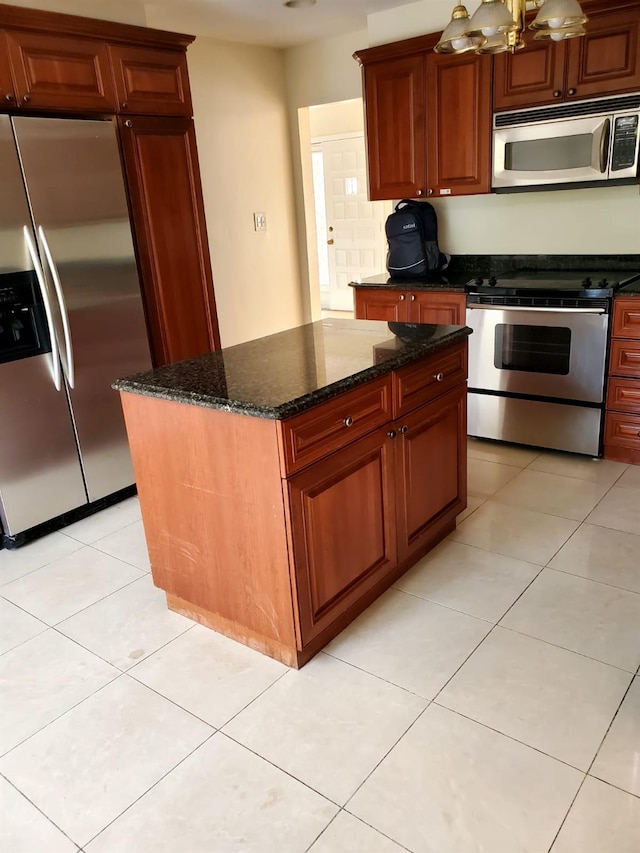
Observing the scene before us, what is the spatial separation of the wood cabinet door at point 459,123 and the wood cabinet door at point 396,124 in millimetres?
67

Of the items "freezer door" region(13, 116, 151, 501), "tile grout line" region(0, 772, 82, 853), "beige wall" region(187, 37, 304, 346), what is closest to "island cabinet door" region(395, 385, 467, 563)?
"tile grout line" region(0, 772, 82, 853)

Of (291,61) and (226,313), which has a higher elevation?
(291,61)

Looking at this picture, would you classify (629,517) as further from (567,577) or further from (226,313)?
(226,313)

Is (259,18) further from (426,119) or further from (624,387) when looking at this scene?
(624,387)

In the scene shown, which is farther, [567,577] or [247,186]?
[247,186]

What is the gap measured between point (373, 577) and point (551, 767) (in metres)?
0.81

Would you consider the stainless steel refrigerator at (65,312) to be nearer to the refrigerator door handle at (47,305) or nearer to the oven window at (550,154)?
the refrigerator door handle at (47,305)

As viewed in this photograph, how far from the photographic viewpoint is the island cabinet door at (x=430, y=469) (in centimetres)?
231

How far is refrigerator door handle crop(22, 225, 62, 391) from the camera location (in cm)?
273

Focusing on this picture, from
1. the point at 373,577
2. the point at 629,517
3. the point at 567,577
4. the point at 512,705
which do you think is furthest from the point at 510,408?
the point at 512,705

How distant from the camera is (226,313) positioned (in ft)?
15.3

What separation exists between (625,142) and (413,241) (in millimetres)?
1268

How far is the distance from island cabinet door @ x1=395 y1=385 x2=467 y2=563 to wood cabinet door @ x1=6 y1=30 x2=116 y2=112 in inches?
81.0

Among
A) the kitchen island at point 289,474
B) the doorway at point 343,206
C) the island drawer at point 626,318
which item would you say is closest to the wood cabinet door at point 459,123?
the island drawer at point 626,318
